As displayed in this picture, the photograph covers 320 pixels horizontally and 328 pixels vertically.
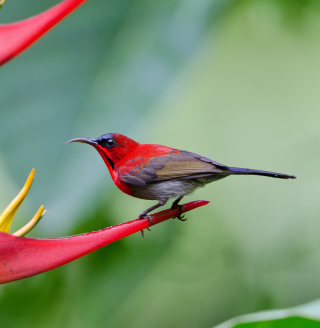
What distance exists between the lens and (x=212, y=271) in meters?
1.30

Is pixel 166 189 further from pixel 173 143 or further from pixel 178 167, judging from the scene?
pixel 173 143

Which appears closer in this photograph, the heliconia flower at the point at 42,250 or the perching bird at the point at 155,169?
the heliconia flower at the point at 42,250

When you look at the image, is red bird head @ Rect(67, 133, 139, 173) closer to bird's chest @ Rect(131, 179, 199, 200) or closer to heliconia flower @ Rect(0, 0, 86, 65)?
bird's chest @ Rect(131, 179, 199, 200)

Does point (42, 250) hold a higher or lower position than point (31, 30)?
lower

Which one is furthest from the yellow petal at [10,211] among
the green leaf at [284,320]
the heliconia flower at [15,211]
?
the green leaf at [284,320]

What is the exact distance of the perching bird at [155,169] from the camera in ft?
1.83

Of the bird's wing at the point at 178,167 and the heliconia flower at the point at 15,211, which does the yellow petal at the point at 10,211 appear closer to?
the heliconia flower at the point at 15,211

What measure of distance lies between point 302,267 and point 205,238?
225mm

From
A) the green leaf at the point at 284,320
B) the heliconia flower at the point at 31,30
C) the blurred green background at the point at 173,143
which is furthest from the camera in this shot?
the blurred green background at the point at 173,143

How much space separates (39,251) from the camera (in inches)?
17.4

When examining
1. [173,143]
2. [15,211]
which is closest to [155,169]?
[15,211]

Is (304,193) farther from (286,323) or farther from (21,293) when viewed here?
(286,323)

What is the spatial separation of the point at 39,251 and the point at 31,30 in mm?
171

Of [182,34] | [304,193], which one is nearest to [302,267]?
[304,193]
